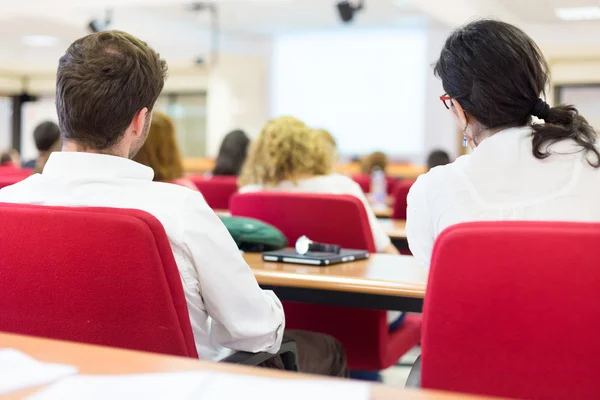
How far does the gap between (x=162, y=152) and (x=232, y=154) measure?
7.76 feet

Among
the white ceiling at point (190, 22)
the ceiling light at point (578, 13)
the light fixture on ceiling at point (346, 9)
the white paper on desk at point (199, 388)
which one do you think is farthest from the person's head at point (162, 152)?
the ceiling light at point (578, 13)

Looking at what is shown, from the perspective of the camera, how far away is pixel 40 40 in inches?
461

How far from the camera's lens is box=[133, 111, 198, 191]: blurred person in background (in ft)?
9.63

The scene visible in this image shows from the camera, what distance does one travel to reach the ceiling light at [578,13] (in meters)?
9.16

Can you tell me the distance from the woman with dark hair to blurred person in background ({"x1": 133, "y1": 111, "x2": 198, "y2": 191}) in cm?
160

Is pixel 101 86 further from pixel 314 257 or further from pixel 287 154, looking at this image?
pixel 287 154

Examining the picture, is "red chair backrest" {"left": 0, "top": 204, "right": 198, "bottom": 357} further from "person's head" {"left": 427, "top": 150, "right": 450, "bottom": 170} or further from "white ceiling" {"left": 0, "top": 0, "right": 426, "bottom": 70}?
"white ceiling" {"left": 0, "top": 0, "right": 426, "bottom": 70}

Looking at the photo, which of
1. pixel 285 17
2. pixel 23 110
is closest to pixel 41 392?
pixel 285 17

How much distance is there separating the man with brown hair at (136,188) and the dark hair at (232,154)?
12.3ft

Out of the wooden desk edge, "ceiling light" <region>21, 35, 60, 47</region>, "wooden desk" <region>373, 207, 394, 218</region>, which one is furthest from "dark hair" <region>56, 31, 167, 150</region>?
"ceiling light" <region>21, 35, 60, 47</region>

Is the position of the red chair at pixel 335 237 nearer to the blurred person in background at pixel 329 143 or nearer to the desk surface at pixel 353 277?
the desk surface at pixel 353 277

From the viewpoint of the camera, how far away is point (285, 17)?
1123 centimetres

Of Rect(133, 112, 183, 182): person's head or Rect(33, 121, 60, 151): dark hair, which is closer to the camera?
Rect(133, 112, 183, 182): person's head

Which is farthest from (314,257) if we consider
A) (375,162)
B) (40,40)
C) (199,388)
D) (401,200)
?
(40,40)
